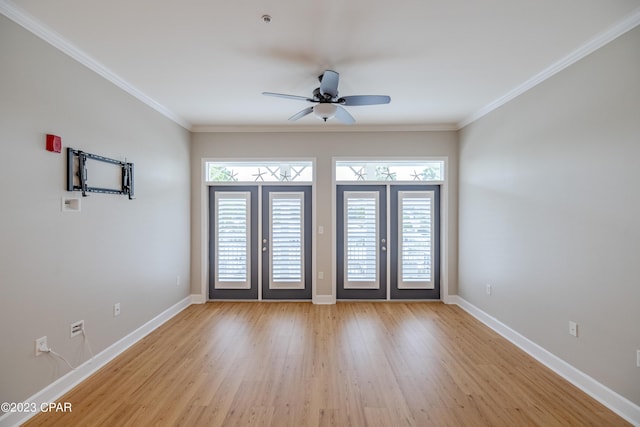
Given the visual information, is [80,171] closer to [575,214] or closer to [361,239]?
[361,239]

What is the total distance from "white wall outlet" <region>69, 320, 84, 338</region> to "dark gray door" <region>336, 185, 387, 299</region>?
3.21m

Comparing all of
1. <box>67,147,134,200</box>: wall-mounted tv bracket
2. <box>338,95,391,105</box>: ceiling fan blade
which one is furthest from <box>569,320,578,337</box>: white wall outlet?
<box>67,147,134,200</box>: wall-mounted tv bracket

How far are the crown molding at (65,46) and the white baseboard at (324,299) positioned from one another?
3.51m

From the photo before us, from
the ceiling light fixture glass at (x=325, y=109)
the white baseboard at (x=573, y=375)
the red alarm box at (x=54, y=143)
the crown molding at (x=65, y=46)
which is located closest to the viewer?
the crown molding at (x=65, y=46)

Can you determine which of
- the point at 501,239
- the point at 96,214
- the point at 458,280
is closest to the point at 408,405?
the point at 501,239

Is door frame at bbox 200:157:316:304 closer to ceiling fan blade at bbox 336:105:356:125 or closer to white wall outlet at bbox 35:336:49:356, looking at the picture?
ceiling fan blade at bbox 336:105:356:125

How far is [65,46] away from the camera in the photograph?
2.30m

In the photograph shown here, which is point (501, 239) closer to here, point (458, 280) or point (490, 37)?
point (458, 280)

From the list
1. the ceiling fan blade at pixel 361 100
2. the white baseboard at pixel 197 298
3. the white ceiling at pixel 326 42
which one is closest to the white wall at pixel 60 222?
the white ceiling at pixel 326 42

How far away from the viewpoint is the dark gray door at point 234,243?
461cm

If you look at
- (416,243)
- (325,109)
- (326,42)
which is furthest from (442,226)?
(326,42)

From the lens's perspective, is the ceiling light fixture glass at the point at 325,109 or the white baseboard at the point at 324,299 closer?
the ceiling light fixture glass at the point at 325,109

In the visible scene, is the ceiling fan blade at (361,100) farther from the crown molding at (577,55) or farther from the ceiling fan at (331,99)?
the crown molding at (577,55)

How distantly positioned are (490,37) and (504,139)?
151 cm
